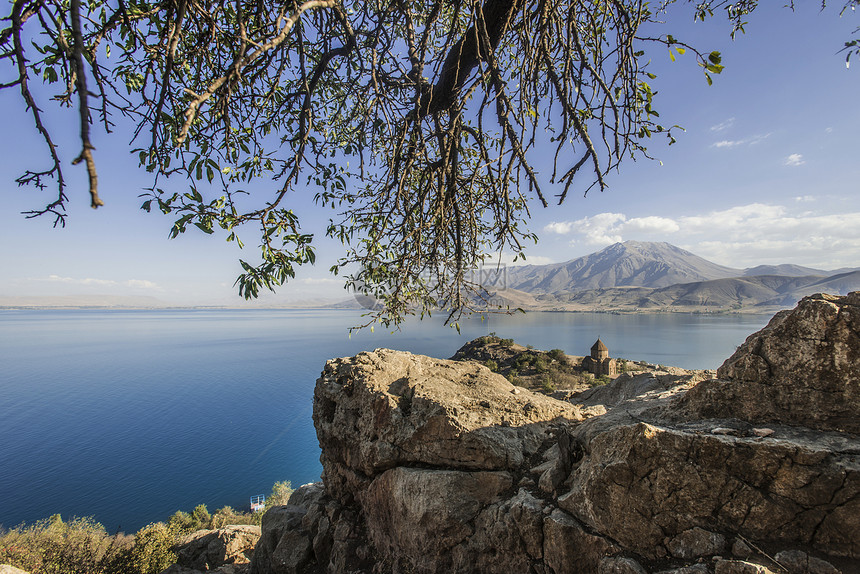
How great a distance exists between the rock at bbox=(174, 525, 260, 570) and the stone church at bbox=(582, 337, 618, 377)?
124 ft

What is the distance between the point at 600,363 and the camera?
136 ft

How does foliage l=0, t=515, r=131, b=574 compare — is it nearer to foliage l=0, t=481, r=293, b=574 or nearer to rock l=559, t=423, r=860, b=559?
foliage l=0, t=481, r=293, b=574

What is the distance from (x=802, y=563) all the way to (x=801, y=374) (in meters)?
1.38

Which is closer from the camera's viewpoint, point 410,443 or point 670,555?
point 670,555

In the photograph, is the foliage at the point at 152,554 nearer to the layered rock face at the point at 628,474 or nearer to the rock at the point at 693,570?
the layered rock face at the point at 628,474

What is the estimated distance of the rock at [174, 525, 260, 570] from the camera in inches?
506

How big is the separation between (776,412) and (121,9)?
5259 millimetres

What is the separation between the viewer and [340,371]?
239 inches

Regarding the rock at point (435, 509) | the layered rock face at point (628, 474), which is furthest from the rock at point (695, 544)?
the rock at point (435, 509)

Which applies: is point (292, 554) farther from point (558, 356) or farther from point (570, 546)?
point (558, 356)

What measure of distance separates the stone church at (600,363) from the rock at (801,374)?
41.3 meters

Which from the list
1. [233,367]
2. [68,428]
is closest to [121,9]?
[68,428]

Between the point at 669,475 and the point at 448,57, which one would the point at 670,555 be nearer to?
the point at 669,475

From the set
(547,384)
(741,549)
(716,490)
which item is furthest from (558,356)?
(741,549)
